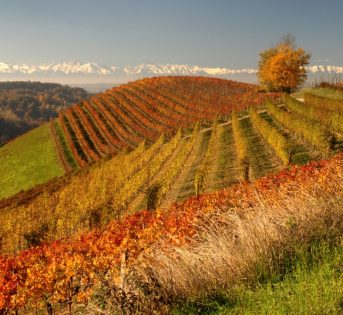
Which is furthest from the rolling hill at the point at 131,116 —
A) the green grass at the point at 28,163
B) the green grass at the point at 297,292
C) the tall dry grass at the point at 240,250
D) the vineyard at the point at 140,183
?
the green grass at the point at 297,292

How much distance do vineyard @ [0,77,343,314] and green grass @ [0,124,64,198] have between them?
10.3 ft

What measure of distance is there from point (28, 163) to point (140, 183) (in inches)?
2214

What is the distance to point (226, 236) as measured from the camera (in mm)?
8695

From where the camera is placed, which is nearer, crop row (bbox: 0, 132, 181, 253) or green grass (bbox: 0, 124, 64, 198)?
crop row (bbox: 0, 132, 181, 253)

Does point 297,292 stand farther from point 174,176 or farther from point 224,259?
point 174,176

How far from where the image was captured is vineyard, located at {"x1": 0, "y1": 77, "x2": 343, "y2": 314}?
484 inches

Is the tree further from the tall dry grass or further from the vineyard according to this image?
the tall dry grass

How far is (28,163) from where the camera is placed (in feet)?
309

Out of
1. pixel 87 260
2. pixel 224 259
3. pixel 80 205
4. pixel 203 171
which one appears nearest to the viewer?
pixel 224 259

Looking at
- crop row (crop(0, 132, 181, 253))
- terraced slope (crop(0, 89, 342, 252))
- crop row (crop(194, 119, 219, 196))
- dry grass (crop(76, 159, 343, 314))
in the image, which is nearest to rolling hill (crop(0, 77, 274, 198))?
terraced slope (crop(0, 89, 342, 252))

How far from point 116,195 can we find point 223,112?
162 feet

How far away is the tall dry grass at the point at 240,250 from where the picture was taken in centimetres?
702

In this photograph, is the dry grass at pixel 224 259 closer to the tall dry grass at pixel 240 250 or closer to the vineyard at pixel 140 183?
the tall dry grass at pixel 240 250

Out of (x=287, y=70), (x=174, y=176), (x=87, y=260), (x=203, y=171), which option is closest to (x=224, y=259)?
(x=87, y=260)
